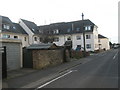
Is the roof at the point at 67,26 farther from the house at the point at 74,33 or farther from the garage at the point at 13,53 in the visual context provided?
the garage at the point at 13,53

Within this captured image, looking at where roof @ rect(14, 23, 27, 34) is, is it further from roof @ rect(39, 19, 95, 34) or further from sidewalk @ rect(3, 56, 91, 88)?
sidewalk @ rect(3, 56, 91, 88)

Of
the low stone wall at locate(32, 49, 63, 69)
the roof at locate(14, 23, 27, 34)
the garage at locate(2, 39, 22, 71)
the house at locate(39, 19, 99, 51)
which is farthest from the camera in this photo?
the house at locate(39, 19, 99, 51)

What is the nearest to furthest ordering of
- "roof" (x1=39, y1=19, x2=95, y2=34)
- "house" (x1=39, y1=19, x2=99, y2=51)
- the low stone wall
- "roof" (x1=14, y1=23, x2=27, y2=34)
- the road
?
the road, the low stone wall, "roof" (x1=14, y1=23, x2=27, y2=34), "house" (x1=39, y1=19, x2=99, y2=51), "roof" (x1=39, y1=19, x2=95, y2=34)

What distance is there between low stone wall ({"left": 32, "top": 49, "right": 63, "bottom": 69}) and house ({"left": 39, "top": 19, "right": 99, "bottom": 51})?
3805 cm

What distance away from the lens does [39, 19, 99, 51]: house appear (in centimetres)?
6525

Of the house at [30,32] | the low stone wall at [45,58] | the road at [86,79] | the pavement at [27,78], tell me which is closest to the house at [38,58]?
the low stone wall at [45,58]

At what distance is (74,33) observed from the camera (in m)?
67.4

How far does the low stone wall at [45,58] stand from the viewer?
20281mm

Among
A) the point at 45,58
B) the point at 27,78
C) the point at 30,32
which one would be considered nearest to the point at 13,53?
the point at 45,58

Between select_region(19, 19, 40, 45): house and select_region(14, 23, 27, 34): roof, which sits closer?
select_region(14, 23, 27, 34): roof

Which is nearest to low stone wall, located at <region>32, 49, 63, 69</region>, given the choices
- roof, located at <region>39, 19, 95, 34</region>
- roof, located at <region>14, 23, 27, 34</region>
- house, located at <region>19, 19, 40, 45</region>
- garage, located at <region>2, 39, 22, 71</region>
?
garage, located at <region>2, 39, 22, 71</region>

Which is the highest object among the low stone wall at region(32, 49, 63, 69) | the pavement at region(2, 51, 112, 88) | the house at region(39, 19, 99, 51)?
the house at region(39, 19, 99, 51)

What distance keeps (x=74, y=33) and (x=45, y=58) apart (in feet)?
152

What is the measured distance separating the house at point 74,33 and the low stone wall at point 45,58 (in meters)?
38.0
